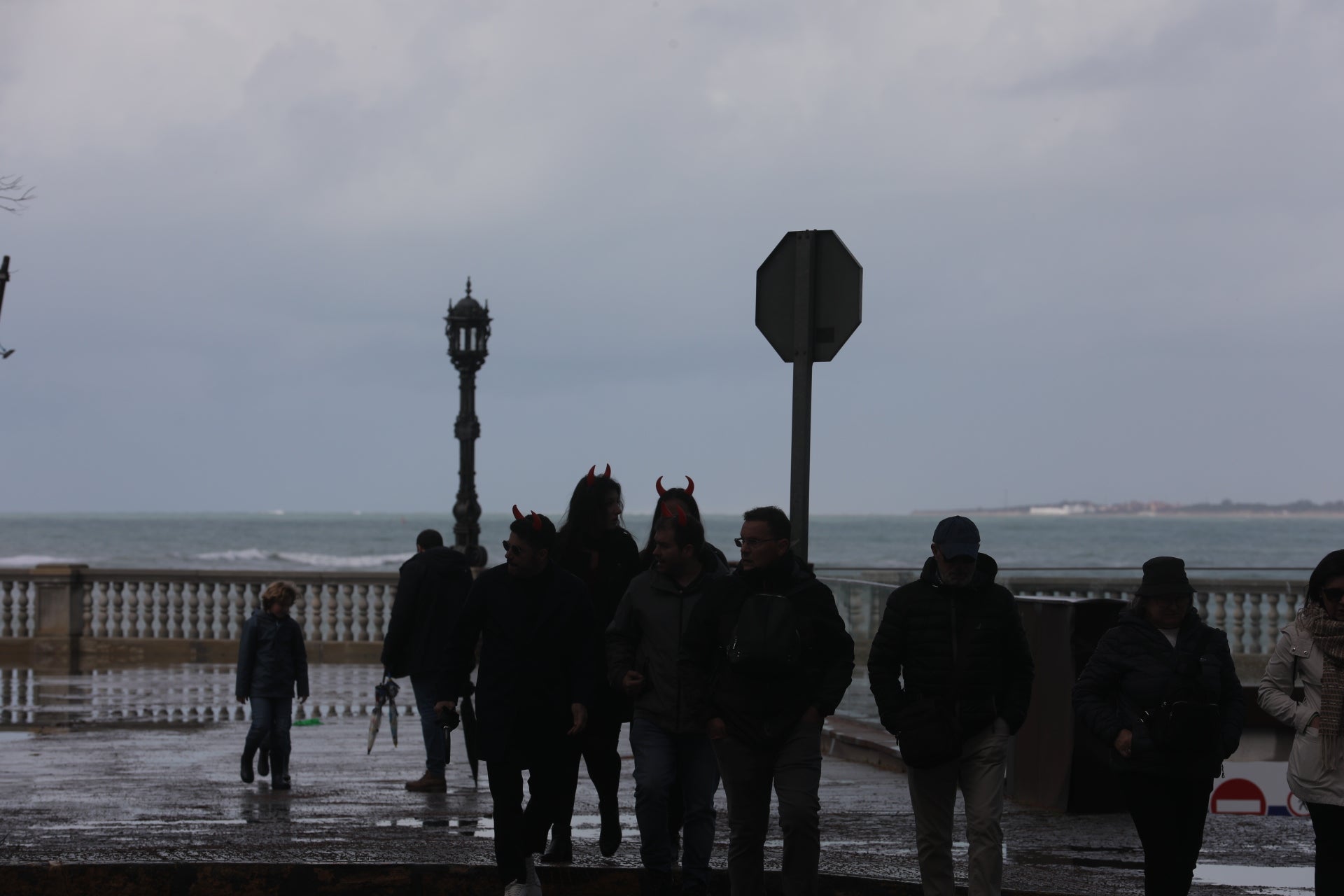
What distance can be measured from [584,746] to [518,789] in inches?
28.0

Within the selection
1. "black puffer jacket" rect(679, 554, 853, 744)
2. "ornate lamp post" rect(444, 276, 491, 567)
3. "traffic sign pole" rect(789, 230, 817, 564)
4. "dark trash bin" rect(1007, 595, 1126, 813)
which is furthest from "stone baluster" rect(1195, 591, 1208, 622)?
"black puffer jacket" rect(679, 554, 853, 744)

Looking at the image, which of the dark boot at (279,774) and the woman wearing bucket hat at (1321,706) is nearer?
the woman wearing bucket hat at (1321,706)

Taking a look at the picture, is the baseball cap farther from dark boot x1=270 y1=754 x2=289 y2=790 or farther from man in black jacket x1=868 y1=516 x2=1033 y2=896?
dark boot x1=270 y1=754 x2=289 y2=790

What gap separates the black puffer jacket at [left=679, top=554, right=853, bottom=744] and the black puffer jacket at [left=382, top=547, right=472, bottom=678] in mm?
4456

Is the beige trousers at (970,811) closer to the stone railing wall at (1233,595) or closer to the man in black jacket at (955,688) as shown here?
the man in black jacket at (955,688)

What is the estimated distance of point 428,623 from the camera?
10711 mm

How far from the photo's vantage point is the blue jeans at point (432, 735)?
1055cm

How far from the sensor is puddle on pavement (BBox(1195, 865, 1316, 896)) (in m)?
7.26

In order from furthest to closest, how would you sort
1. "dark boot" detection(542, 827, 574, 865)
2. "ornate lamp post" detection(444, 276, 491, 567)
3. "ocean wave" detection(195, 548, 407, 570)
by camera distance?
"ocean wave" detection(195, 548, 407, 570) < "ornate lamp post" detection(444, 276, 491, 567) < "dark boot" detection(542, 827, 574, 865)

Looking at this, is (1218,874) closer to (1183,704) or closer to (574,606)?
(1183,704)

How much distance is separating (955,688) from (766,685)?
73 cm

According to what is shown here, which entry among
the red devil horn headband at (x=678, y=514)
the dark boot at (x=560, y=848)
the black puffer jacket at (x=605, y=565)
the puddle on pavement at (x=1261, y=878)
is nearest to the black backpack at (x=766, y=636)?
the red devil horn headband at (x=678, y=514)

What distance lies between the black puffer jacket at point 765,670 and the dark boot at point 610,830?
53.1 inches

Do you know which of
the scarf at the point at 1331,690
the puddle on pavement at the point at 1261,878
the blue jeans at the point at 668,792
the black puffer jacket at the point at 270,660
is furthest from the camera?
the black puffer jacket at the point at 270,660
